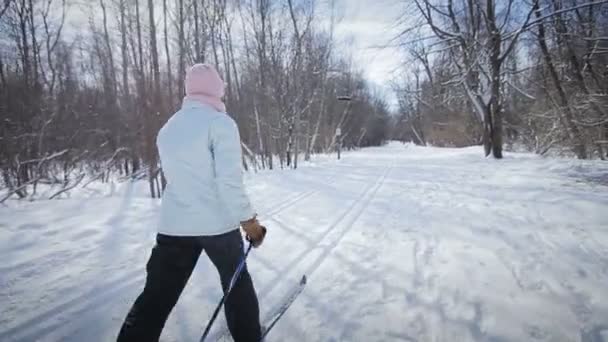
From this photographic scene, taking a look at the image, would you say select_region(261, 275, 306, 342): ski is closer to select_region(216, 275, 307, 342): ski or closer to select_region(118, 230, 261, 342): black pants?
select_region(216, 275, 307, 342): ski

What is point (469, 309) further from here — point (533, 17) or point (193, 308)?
point (533, 17)

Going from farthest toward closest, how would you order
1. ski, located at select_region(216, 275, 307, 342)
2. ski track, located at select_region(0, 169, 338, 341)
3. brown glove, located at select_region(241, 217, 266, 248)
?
ski track, located at select_region(0, 169, 338, 341) → ski, located at select_region(216, 275, 307, 342) → brown glove, located at select_region(241, 217, 266, 248)

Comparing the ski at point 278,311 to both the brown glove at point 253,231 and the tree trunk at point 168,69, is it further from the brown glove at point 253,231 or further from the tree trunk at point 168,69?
the tree trunk at point 168,69

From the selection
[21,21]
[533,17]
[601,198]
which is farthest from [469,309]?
[21,21]

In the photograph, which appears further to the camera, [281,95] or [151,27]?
[281,95]

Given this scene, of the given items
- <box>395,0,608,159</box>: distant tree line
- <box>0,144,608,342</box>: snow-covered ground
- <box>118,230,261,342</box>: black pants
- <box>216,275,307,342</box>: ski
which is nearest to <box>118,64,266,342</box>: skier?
<box>118,230,261,342</box>: black pants

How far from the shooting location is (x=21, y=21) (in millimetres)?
11523

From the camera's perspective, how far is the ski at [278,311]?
2.26 meters

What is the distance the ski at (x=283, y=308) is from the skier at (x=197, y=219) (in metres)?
0.46

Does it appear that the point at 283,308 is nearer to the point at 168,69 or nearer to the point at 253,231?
the point at 253,231

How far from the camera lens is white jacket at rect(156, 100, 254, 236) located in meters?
1.77

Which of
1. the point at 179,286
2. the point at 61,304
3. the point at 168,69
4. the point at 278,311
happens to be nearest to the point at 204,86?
the point at 179,286

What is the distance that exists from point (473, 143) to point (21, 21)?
1425 inches

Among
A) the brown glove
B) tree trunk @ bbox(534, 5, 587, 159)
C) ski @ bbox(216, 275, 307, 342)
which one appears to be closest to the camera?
the brown glove
